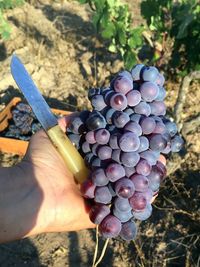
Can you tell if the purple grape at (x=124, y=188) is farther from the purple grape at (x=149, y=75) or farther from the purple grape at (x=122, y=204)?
the purple grape at (x=149, y=75)

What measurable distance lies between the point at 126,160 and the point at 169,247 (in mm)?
1689

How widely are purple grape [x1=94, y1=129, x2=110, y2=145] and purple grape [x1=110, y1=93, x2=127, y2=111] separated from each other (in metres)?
0.09

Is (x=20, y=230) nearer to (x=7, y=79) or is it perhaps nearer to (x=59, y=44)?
(x=7, y=79)

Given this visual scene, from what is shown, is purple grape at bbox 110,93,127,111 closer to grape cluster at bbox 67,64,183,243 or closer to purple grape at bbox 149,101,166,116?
grape cluster at bbox 67,64,183,243

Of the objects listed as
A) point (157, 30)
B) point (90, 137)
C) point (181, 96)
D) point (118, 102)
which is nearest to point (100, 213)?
point (90, 137)

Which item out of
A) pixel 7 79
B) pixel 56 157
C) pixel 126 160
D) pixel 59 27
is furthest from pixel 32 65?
pixel 126 160

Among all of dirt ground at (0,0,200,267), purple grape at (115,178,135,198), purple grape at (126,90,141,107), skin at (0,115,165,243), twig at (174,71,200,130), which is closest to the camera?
purple grape at (115,178,135,198)

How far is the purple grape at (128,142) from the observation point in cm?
156

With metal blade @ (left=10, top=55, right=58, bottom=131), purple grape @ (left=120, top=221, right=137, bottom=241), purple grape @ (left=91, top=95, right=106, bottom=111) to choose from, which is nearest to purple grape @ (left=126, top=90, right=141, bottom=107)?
purple grape @ (left=91, top=95, right=106, bottom=111)

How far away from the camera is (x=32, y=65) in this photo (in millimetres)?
4520

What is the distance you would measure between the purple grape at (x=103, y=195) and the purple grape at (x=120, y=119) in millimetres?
227

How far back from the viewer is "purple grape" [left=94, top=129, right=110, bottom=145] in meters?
1.62

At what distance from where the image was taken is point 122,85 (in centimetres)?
166

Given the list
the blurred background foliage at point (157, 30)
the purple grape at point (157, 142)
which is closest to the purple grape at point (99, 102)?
the purple grape at point (157, 142)
